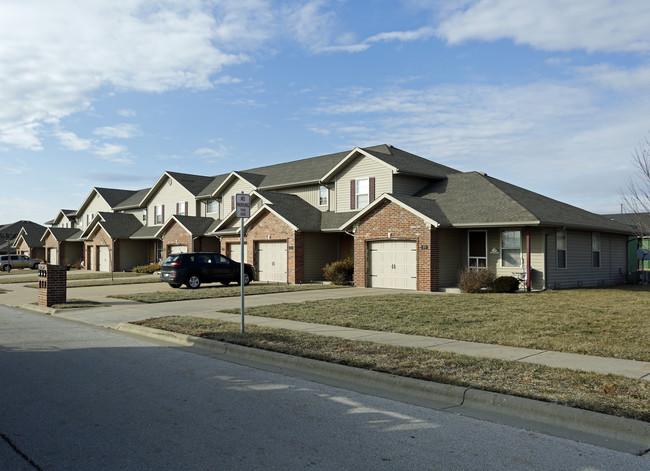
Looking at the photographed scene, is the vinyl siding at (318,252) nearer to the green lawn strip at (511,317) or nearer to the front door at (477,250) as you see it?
the front door at (477,250)

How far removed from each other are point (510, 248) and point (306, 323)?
40.5ft

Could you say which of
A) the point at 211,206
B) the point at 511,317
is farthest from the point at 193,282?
the point at 511,317

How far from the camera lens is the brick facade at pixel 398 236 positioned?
74.1 ft

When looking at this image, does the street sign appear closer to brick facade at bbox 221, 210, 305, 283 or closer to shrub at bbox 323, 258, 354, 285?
shrub at bbox 323, 258, 354, 285

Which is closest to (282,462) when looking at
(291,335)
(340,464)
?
(340,464)

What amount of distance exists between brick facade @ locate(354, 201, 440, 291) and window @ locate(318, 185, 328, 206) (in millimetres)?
6250

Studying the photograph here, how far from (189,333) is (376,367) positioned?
Answer: 5.02 m

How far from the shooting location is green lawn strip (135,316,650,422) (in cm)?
633

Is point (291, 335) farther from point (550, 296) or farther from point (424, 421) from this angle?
point (550, 296)

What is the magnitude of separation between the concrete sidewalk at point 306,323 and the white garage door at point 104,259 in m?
20.7

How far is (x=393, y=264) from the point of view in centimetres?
2422

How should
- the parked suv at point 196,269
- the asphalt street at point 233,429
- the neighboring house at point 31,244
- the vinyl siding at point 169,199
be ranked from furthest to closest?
the neighboring house at point 31,244
the vinyl siding at point 169,199
the parked suv at point 196,269
the asphalt street at point 233,429

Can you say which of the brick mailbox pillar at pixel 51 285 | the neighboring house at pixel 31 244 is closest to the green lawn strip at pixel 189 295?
the brick mailbox pillar at pixel 51 285

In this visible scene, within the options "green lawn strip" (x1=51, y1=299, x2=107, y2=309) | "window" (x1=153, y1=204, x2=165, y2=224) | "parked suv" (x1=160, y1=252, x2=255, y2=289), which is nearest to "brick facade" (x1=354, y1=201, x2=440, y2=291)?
"parked suv" (x1=160, y1=252, x2=255, y2=289)
